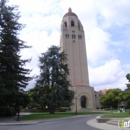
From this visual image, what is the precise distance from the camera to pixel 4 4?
2961cm

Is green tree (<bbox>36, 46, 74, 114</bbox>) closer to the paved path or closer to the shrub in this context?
the shrub

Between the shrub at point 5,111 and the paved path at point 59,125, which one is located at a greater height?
the shrub at point 5,111

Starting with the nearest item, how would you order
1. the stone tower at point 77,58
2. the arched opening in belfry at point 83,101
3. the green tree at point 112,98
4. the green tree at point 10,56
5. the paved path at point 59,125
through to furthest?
1. the paved path at point 59,125
2. the green tree at point 10,56
3. the stone tower at point 77,58
4. the green tree at point 112,98
5. the arched opening in belfry at point 83,101

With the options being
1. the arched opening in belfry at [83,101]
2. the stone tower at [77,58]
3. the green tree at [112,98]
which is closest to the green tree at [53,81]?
the stone tower at [77,58]

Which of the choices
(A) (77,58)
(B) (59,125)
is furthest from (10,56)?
(A) (77,58)

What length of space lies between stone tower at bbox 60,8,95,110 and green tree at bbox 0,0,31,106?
34073 millimetres

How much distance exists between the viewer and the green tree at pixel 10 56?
2705 cm

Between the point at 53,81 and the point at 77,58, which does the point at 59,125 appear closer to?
the point at 53,81

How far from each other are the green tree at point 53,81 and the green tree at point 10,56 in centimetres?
756

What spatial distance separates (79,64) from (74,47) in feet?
22.8

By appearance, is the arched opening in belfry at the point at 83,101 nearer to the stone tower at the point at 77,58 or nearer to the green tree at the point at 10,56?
the stone tower at the point at 77,58

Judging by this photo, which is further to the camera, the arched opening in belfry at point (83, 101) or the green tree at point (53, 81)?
the arched opening in belfry at point (83, 101)

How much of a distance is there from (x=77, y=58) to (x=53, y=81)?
32620 millimetres

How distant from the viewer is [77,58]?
70.5 metres
